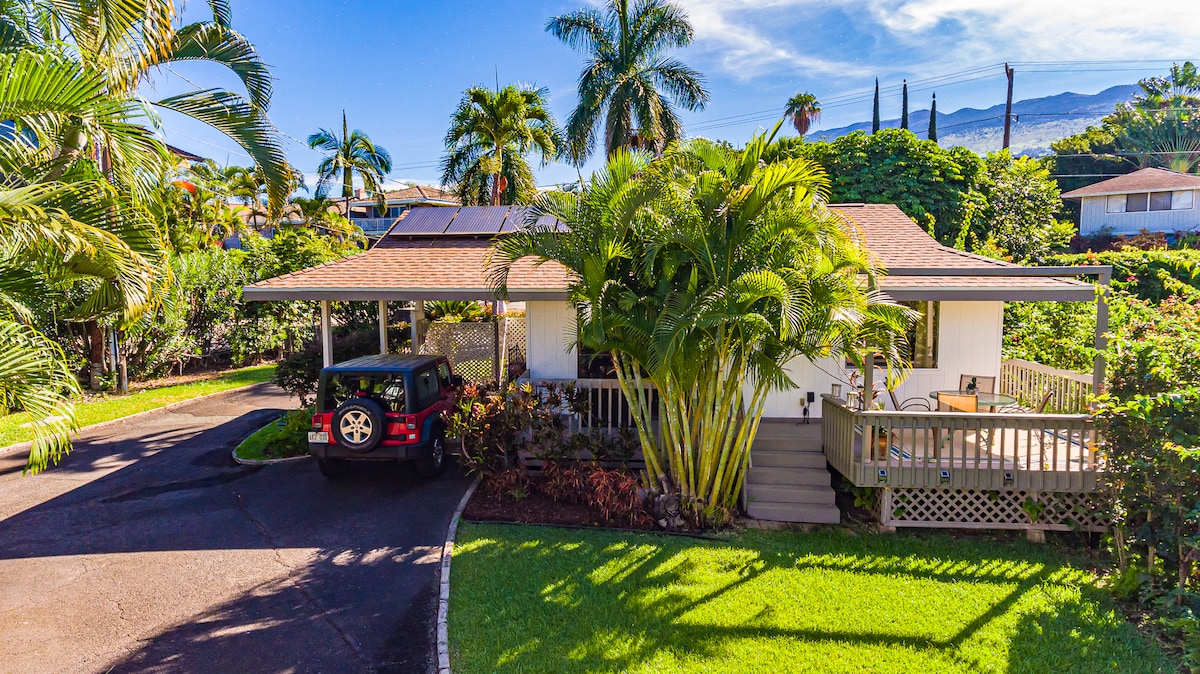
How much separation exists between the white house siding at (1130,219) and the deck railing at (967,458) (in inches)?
1367

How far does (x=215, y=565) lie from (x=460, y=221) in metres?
9.50

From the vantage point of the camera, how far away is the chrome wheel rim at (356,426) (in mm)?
9008

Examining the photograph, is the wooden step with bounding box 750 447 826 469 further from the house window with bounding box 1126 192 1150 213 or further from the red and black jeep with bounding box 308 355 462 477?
the house window with bounding box 1126 192 1150 213

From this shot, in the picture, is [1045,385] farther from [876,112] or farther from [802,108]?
[876,112]

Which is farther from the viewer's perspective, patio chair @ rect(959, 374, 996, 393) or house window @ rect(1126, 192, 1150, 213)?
house window @ rect(1126, 192, 1150, 213)

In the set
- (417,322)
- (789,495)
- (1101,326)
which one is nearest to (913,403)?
(1101,326)

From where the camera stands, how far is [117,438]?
12484 mm

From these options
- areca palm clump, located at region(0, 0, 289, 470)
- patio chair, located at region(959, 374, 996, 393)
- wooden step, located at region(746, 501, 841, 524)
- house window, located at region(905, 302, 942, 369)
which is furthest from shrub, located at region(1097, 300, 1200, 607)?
areca palm clump, located at region(0, 0, 289, 470)

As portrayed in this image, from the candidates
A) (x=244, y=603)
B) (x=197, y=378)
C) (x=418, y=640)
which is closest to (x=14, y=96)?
(x=244, y=603)

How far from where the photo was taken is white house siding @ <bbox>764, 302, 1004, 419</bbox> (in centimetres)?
1060

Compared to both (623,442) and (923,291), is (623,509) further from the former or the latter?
(923,291)

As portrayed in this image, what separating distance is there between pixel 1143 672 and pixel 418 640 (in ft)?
19.7

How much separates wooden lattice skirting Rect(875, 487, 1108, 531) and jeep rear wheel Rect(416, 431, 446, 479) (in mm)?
6340

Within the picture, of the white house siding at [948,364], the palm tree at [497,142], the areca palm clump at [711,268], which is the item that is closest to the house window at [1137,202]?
the palm tree at [497,142]
